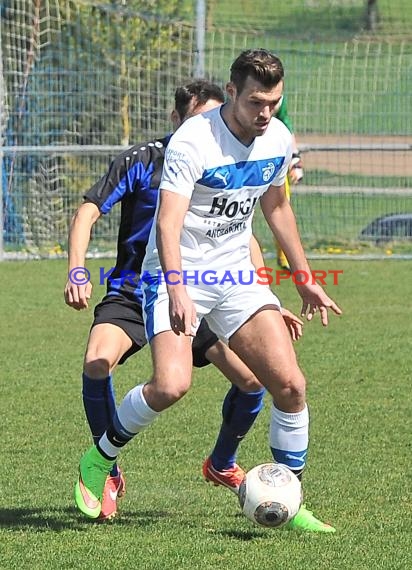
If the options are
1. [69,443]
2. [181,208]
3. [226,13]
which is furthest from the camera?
[226,13]

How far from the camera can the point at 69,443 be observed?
627 cm

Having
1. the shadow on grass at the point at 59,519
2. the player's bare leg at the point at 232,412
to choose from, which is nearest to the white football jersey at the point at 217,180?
the player's bare leg at the point at 232,412

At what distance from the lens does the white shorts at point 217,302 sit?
471 centimetres

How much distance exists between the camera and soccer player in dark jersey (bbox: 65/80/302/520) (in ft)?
16.7

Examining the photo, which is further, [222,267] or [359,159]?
[359,159]

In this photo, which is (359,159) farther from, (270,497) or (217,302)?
(270,497)

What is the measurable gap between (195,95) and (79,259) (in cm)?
90

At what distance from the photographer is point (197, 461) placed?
5.92 m

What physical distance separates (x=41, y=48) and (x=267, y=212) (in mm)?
9451

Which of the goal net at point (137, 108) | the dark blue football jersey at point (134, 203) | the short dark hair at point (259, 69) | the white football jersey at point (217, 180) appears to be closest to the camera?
the short dark hair at point (259, 69)

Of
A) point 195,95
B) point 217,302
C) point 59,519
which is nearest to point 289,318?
point 217,302

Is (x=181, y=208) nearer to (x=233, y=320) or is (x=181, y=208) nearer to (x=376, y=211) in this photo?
(x=233, y=320)

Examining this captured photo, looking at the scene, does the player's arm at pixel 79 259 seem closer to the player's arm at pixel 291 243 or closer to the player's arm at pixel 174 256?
the player's arm at pixel 174 256

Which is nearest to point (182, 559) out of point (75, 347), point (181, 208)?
point (181, 208)
